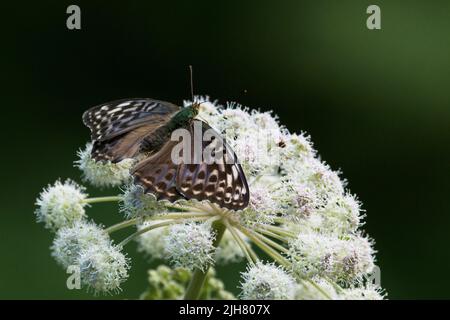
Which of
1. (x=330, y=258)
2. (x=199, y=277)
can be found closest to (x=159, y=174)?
(x=199, y=277)

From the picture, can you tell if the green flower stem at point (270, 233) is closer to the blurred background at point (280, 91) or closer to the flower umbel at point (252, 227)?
the flower umbel at point (252, 227)

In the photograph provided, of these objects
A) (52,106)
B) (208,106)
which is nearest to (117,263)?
(208,106)

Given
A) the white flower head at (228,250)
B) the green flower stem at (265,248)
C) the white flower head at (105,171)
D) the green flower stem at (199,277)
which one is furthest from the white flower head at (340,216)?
the white flower head at (105,171)

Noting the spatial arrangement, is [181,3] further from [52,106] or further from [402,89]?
[402,89]

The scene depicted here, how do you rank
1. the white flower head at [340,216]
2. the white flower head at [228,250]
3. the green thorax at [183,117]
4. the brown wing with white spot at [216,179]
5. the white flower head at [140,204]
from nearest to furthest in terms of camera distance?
the brown wing with white spot at [216,179] < the white flower head at [140,204] < the white flower head at [340,216] < the green thorax at [183,117] < the white flower head at [228,250]

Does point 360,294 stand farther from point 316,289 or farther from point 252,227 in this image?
point 252,227

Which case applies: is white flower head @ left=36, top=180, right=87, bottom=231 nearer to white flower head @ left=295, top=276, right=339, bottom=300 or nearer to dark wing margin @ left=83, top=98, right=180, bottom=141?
dark wing margin @ left=83, top=98, right=180, bottom=141
